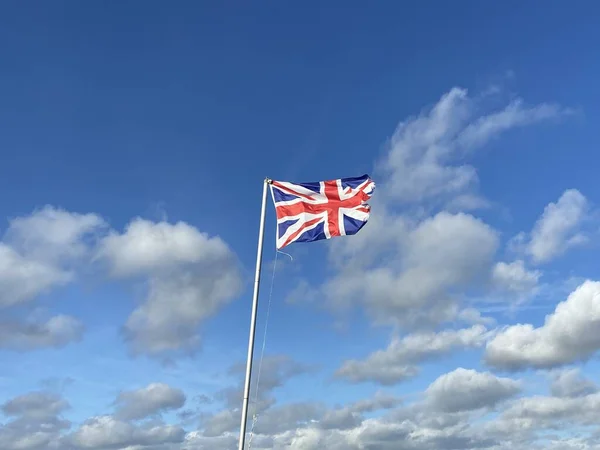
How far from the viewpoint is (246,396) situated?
33250mm

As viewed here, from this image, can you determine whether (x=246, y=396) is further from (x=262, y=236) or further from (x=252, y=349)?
(x=262, y=236)

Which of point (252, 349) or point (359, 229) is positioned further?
point (359, 229)

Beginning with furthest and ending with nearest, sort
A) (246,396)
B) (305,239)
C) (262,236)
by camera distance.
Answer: (305,239), (262,236), (246,396)

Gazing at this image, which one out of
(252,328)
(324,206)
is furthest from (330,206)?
(252,328)

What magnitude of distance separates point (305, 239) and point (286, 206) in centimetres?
256

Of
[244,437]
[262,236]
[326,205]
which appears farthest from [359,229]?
[244,437]

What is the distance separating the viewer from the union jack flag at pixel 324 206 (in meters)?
40.8

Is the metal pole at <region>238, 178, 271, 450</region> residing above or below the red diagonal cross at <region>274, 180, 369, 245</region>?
below

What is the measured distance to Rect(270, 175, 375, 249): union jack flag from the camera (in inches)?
1607

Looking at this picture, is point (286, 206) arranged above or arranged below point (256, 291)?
above

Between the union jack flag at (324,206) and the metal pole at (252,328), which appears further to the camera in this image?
the union jack flag at (324,206)

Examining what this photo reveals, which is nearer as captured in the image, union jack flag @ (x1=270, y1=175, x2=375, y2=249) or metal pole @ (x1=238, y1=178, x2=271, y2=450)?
metal pole @ (x1=238, y1=178, x2=271, y2=450)

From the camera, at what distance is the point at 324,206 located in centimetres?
4128

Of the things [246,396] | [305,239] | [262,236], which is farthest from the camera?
[305,239]
